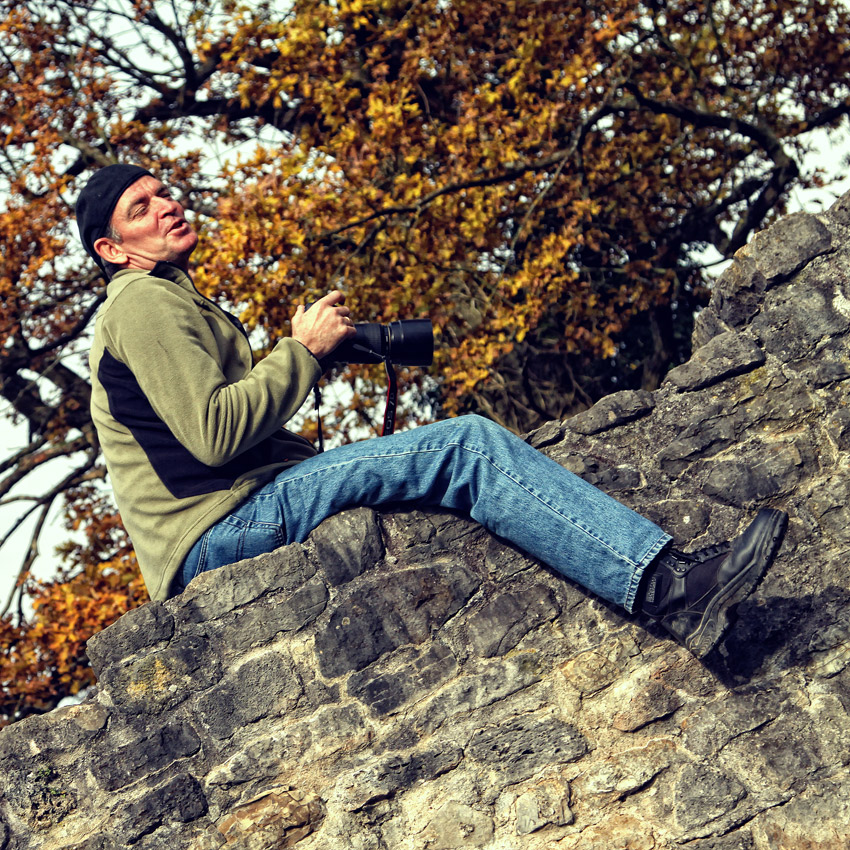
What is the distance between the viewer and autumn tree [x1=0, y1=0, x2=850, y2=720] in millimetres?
6766

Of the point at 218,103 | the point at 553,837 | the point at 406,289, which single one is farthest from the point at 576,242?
the point at 553,837

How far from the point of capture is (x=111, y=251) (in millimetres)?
2854

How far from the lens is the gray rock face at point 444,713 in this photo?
8.28ft

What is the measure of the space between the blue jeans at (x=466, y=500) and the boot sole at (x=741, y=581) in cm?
20

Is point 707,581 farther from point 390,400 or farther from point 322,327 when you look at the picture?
point 322,327

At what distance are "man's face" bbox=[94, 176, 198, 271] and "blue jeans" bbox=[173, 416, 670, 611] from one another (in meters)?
0.77

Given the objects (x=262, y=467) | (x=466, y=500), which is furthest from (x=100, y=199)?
(x=466, y=500)

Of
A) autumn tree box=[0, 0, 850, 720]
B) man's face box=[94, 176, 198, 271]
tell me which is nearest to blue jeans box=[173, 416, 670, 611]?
man's face box=[94, 176, 198, 271]

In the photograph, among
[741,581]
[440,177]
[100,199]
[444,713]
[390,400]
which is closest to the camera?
A: [741,581]

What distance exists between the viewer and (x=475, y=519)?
276cm

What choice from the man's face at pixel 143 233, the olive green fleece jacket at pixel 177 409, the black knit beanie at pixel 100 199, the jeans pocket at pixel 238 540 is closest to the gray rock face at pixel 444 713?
the jeans pocket at pixel 238 540

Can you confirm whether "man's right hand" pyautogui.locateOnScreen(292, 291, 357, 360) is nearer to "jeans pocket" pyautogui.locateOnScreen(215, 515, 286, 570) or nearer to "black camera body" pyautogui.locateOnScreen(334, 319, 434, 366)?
"black camera body" pyautogui.locateOnScreen(334, 319, 434, 366)

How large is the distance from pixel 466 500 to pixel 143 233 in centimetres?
127

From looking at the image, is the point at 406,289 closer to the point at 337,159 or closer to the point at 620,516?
the point at 337,159
